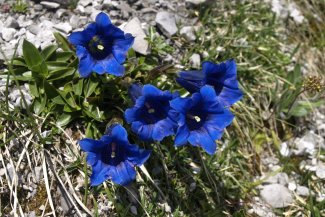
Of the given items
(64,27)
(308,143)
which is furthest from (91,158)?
(308,143)

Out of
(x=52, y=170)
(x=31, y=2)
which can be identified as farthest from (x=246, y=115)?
(x=31, y=2)

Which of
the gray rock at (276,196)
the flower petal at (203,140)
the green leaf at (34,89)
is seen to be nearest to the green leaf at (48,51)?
the green leaf at (34,89)

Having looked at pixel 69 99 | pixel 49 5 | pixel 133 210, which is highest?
pixel 49 5

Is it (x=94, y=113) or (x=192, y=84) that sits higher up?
(x=192, y=84)

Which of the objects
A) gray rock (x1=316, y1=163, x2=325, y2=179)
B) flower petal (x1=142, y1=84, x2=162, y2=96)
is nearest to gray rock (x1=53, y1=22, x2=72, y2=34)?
flower petal (x1=142, y1=84, x2=162, y2=96)

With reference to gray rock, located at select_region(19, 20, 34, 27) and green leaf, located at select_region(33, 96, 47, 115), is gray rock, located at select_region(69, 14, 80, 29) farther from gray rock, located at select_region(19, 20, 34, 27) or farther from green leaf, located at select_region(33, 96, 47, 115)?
green leaf, located at select_region(33, 96, 47, 115)

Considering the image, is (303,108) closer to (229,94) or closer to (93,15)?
(229,94)
